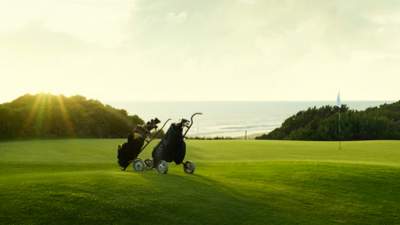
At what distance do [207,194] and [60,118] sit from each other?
107 ft

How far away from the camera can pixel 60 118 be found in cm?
4600

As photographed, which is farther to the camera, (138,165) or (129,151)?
(129,151)

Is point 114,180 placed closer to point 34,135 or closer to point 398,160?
point 398,160

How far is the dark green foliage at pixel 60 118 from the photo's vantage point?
141 feet

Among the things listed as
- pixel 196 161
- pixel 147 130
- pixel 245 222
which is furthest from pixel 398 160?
pixel 245 222

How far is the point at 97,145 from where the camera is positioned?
105 ft

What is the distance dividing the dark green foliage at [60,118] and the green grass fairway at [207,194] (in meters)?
19.5

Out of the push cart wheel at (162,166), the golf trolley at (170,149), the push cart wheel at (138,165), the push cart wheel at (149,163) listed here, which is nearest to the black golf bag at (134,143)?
the push cart wheel at (149,163)

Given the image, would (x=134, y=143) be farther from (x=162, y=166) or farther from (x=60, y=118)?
(x=60, y=118)

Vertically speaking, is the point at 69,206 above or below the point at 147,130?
below

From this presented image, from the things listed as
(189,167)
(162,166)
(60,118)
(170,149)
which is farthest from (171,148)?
(60,118)

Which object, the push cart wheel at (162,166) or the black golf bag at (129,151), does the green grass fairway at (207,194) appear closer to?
the push cart wheel at (162,166)

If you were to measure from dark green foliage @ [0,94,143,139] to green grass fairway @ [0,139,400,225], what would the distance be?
63.9ft

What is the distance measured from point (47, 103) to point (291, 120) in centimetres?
3480
